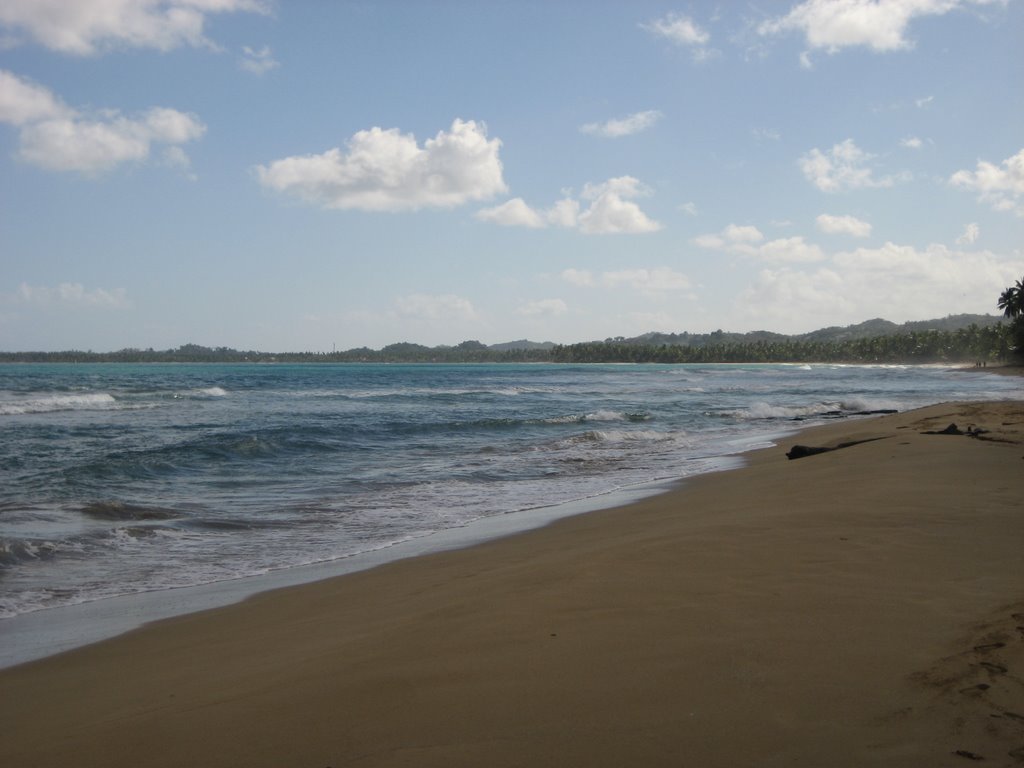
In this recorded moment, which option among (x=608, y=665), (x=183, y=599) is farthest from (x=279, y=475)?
(x=608, y=665)

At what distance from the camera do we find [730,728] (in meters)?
2.80

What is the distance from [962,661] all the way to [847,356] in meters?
194

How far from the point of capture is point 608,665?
3.50 m

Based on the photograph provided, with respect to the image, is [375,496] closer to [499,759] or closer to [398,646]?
[398,646]

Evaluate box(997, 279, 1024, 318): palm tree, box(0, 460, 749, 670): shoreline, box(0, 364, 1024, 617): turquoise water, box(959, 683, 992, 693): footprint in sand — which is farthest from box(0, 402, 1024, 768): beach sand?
box(997, 279, 1024, 318): palm tree

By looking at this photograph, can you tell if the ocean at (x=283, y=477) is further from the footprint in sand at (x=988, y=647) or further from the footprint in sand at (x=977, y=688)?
the footprint in sand at (x=977, y=688)

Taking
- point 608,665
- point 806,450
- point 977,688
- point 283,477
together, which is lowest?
point 283,477

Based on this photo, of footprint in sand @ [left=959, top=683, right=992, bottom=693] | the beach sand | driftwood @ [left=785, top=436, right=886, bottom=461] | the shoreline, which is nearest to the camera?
the beach sand

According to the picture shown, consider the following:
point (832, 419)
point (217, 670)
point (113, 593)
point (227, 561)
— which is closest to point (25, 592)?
point (113, 593)

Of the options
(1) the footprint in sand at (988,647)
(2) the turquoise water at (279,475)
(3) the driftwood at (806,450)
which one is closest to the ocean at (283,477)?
(2) the turquoise water at (279,475)

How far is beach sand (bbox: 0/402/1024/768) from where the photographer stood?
9.11ft

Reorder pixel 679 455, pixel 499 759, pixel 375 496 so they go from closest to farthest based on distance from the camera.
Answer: pixel 499 759 → pixel 375 496 → pixel 679 455

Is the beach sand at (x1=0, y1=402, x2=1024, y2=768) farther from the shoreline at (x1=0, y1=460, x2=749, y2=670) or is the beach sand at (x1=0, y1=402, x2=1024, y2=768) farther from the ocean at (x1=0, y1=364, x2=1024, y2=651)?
the ocean at (x1=0, y1=364, x2=1024, y2=651)

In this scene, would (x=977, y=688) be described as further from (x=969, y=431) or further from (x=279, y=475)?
(x=279, y=475)
